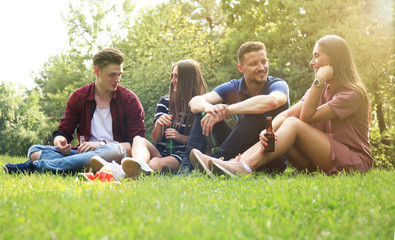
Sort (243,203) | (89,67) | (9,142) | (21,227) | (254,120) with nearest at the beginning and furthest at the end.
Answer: (21,227) → (243,203) → (254,120) → (9,142) → (89,67)

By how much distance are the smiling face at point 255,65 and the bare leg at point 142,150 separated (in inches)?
66.6

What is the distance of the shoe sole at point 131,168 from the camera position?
14.0ft

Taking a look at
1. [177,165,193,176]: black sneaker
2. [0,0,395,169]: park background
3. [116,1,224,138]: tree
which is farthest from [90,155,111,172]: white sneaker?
[116,1,224,138]: tree

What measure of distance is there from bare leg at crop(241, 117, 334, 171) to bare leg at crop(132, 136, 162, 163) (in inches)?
52.8

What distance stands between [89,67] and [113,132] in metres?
25.8

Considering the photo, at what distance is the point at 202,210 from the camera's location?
2.64 metres

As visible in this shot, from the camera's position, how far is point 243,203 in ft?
9.44

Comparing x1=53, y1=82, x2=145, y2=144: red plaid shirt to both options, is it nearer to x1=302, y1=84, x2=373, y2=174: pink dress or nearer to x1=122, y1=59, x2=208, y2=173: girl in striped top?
x1=122, y1=59, x2=208, y2=173: girl in striped top

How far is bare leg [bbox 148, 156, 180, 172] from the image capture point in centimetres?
514

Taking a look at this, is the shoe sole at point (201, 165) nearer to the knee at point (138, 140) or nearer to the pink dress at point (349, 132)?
the knee at point (138, 140)

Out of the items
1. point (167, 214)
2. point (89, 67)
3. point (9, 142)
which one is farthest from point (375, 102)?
point (89, 67)

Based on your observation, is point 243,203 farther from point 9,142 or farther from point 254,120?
point 9,142

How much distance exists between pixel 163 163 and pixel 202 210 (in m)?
2.69

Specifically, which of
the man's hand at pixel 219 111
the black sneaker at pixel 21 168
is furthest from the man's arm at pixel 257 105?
the black sneaker at pixel 21 168
